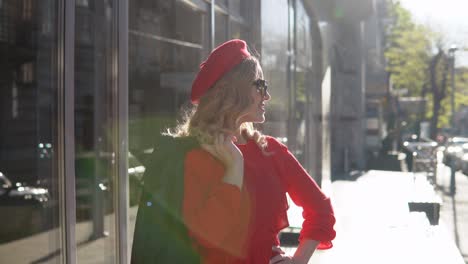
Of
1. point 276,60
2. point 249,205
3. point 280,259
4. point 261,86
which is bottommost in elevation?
point 280,259

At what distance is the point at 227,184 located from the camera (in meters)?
2.23

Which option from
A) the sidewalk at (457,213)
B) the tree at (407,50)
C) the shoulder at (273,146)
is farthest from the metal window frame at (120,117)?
the tree at (407,50)

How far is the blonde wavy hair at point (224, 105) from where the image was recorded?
2.26 meters

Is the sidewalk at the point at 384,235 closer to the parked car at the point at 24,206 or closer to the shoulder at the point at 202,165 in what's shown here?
the parked car at the point at 24,206

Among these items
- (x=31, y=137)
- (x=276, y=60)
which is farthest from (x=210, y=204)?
(x=276, y=60)

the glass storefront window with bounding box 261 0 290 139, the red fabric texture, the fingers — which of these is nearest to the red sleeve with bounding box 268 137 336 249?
the red fabric texture

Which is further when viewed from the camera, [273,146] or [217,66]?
[273,146]

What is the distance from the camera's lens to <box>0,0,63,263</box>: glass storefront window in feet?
11.2

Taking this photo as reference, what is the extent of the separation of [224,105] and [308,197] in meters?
0.41

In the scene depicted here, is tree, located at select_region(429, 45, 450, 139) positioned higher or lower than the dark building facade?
higher

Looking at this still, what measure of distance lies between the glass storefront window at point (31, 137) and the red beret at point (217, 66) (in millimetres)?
1253

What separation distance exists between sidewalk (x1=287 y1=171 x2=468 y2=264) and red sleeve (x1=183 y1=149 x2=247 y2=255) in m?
5.45

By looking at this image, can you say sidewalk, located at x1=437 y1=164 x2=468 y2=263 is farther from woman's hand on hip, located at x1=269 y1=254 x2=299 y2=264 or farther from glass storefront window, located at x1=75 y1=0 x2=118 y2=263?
woman's hand on hip, located at x1=269 y1=254 x2=299 y2=264

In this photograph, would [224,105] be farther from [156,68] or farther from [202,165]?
[156,68]
